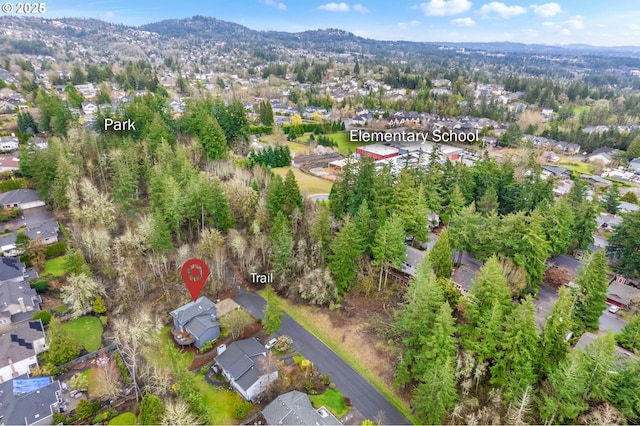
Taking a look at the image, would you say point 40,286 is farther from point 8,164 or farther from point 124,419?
point 8,164

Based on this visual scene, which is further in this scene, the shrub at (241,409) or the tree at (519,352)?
the shrub at (241,409)

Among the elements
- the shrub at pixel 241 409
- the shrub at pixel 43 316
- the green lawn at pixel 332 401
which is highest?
the shrub at pixel 43 316

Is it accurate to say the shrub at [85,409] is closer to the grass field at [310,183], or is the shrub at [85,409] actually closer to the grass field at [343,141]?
the grass field at [310,183]

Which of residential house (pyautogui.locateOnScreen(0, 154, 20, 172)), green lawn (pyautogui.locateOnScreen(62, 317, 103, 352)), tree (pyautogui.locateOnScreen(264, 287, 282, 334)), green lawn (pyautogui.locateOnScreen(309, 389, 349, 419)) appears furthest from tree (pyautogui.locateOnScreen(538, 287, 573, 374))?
residential house (pyautogui.locateOnScreen(0, 154, 20, 172))

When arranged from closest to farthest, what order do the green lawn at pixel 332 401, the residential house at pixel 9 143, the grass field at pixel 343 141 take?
the green lawn at pixel 332 401 < the residential house at pixel 9 143 < the grass field at pixel 343 141

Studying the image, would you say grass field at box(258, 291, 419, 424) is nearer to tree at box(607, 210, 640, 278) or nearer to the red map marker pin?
the red map marker pin

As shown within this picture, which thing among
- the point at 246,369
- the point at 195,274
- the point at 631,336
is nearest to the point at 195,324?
the point at 246,369

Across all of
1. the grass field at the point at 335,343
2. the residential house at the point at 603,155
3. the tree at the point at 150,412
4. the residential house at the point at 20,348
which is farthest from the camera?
the residential house at the point at 603,155

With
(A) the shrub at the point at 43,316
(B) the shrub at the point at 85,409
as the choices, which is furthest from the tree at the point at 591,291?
(A) the shrub at the point at 43,316

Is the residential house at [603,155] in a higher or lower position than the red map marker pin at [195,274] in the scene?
higher
